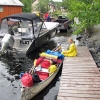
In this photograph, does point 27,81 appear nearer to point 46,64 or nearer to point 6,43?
point 46,64

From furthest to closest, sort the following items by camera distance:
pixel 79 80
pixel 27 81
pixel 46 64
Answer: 1. pixel 46 64
2. pixel 79 80
3. pixel 27 81

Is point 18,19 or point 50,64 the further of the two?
point 18,19

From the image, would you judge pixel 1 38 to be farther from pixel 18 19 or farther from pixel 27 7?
pixel 27 7

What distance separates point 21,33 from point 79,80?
24.9 feet

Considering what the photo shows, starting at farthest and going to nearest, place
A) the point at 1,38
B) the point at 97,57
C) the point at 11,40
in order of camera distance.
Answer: the point at 1,38, the point at 11,40, the point at 97,57

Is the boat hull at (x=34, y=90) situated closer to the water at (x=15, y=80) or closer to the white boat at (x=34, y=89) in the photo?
the white boat at (x=34, y=89)

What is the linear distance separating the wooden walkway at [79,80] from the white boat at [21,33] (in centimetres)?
395

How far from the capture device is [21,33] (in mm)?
14273

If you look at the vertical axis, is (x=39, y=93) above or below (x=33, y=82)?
below

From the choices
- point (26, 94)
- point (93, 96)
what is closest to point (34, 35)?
point (26, 94)

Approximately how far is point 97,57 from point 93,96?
19.6 feet

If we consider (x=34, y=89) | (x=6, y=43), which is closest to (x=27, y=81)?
(x=34, y=89)

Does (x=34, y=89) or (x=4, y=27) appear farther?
(x=4, y=27)

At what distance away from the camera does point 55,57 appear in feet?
32.7
